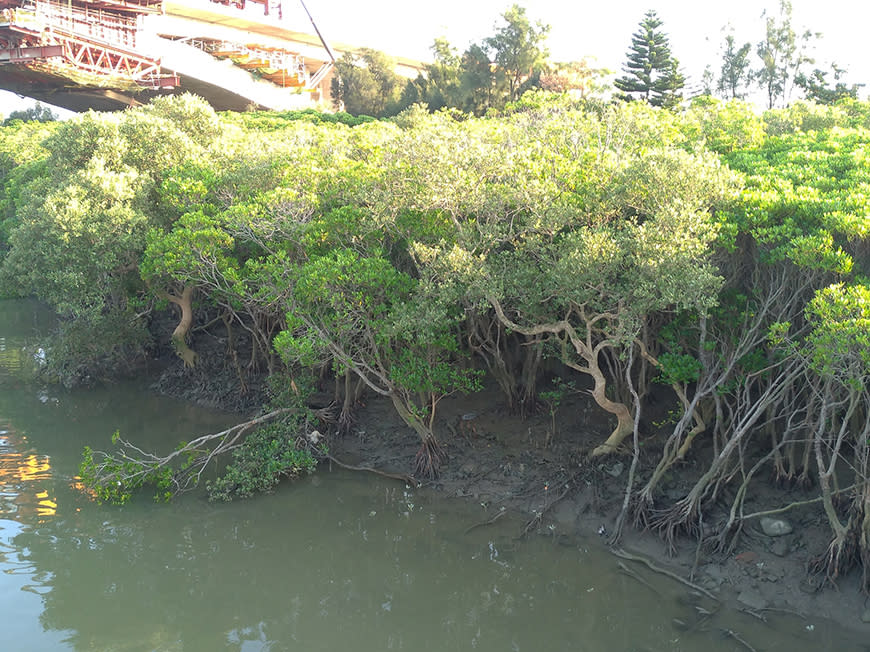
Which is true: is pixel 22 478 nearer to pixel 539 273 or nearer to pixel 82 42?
pixel 539 273

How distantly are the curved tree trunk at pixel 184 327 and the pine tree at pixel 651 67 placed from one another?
32136 millimetres

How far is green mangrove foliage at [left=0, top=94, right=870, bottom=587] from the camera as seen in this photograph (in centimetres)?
1291

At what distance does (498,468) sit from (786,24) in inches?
1759

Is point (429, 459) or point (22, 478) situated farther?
point (22, 478)

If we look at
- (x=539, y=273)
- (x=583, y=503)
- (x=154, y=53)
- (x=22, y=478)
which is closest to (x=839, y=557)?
(x=583, y=503)

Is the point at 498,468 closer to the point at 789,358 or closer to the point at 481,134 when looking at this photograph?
the point at 789,358

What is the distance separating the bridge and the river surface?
39.6 meters

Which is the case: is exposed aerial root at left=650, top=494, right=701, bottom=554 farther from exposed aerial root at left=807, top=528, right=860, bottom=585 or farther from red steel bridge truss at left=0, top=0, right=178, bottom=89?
red steel bridge truss at left=0, top=0, right=178, bottom=89

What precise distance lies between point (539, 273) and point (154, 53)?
5005 cm

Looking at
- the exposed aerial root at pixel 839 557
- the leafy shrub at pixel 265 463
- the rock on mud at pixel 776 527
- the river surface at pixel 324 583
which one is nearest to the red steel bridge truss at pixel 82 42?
the river surface at pixel 324 583

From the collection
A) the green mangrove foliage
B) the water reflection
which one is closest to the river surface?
the water reflection

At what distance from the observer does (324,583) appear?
13.8 meters

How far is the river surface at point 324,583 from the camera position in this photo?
1200 centimetres

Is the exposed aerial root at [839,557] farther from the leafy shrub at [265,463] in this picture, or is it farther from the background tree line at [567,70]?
the background tree line at [567,70]
